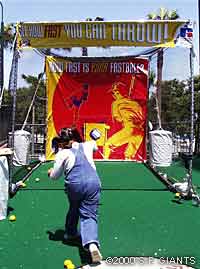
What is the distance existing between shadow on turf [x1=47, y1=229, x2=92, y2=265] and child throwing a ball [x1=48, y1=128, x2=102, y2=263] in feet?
0.29

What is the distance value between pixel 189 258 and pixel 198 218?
166 cm

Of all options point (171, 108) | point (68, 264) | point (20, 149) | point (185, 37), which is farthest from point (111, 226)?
point (171, 108)

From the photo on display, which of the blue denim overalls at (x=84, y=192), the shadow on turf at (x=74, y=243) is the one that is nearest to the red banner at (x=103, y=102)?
the shadow on turf at (x=74, y=243)

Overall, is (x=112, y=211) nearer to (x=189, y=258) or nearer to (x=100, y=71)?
(x=189, y=258)

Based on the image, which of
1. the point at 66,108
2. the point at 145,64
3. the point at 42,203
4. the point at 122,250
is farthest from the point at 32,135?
the point at 122,250

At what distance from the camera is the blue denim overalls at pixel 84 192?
15.2 ft

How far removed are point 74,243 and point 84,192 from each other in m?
0.66

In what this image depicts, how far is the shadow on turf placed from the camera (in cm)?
443

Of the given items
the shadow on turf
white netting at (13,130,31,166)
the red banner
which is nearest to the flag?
the shadow on turf

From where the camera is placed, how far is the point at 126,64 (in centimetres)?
1275

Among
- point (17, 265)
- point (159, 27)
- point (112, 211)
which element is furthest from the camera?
point (159, 27)

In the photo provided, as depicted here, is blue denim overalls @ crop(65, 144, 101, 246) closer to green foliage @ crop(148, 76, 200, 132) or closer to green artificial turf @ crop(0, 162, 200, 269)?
green artificial turf @ crop(0, 162, 200, 269)

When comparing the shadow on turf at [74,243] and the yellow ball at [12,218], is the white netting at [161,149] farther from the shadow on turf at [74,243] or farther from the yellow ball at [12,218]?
the shadow on turf at [74,243]

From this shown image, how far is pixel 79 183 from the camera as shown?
Answer: 15.4 ft
